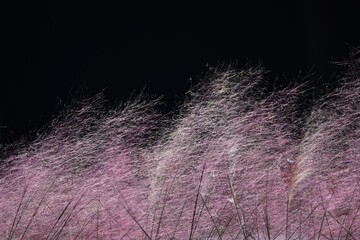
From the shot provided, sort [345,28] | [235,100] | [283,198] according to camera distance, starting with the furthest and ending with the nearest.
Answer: [345,28] → [235,100] → [283,198]

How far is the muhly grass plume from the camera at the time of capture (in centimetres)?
302

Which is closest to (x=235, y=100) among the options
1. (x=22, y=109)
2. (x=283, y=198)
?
(x=283, y=198)

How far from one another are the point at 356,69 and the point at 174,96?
2147 millimetres

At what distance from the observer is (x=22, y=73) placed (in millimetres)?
6531

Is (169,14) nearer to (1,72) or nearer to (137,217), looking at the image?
(1,72)

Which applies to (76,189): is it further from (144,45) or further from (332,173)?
(144,45)

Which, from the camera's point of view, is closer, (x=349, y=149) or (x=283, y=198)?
(x=283, y=198)

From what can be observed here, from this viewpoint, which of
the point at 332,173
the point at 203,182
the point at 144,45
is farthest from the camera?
the point at 144,45

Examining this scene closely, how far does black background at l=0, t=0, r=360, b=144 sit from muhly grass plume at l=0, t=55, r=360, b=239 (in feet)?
6.13

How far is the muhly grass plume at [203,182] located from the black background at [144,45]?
6.13ft

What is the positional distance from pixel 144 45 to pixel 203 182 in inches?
124

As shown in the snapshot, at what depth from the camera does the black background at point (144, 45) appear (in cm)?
587

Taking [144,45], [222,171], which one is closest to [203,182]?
[222,171]

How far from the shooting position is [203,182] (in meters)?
3.36
